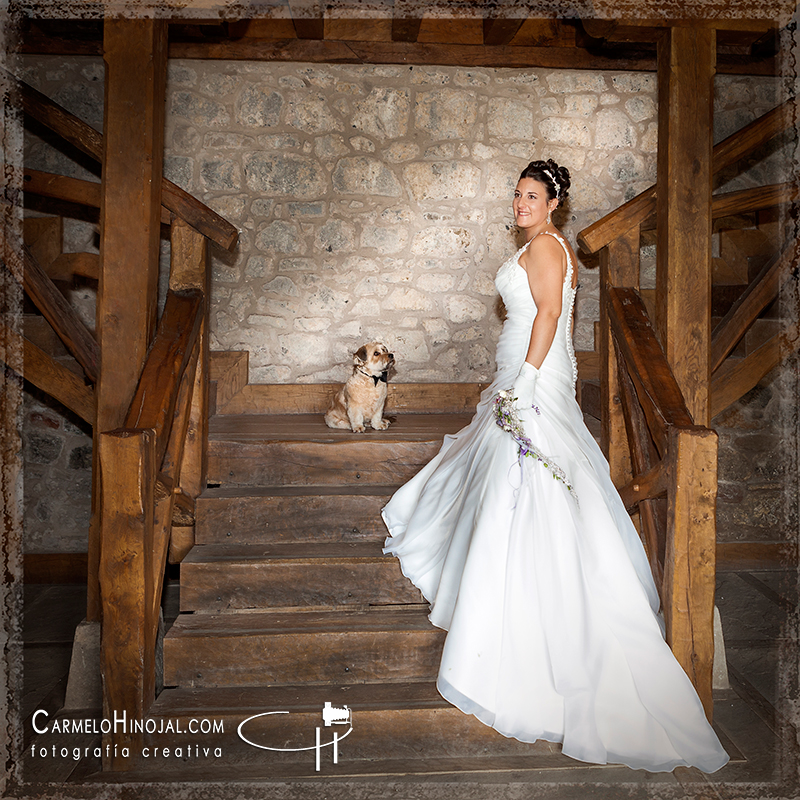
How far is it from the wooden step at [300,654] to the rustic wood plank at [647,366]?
1.28m

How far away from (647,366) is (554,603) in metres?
1.16

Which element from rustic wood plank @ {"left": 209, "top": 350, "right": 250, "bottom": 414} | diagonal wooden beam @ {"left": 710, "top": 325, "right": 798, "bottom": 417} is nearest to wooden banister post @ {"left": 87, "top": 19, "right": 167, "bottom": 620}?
rustic wood plank @ {"left": 209, "top": 350, "right": 250, "bottom": 414}

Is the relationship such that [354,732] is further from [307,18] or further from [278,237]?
[307,18]

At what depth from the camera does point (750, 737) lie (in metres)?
2.85

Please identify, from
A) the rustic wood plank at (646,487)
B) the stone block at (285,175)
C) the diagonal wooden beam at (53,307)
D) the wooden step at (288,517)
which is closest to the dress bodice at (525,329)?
the rustic wood plank at (646,487)

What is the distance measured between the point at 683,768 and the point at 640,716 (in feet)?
0.87

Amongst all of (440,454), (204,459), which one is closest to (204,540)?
(204,459)

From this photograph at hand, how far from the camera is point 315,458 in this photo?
372cm

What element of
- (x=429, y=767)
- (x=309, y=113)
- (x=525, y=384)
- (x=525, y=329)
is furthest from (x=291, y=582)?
(x=309, y=113)

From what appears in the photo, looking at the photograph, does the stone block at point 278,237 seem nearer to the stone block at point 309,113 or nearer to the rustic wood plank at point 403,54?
the stone block at point 309,113

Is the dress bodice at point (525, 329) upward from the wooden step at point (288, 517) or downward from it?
upward

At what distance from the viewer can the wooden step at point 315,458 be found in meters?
3.69

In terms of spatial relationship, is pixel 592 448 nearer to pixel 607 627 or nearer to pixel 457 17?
pixel 607 627

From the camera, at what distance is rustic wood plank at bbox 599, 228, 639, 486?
352 centimetres
